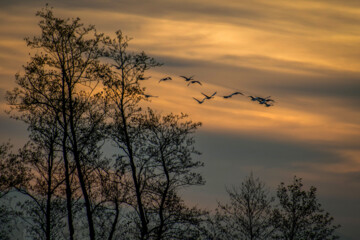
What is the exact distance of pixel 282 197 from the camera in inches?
1919

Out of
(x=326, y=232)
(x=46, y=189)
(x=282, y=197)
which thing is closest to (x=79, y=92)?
(x=46, y=189)

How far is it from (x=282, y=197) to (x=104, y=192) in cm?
2160

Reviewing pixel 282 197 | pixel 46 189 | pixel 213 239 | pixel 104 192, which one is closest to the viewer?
pixel 104 192

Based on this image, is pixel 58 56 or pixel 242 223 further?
pixel 242 223

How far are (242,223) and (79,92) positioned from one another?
23706mm

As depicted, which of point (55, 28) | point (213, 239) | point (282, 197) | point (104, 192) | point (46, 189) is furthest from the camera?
point (282, 197)

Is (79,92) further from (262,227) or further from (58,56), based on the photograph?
(262,227)

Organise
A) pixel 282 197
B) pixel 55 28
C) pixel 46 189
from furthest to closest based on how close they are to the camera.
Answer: pixel 282 197 → pixel 46 189 → pixel 55 28

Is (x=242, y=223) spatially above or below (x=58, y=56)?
below

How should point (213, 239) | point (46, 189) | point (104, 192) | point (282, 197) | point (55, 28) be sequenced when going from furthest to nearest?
point (282, 197)
point (213, 239)
point (46, 189)
point (104, 192)
point (55, 28)

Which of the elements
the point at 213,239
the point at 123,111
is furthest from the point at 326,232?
the point at 123,111

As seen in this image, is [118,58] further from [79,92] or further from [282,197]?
[282,197]

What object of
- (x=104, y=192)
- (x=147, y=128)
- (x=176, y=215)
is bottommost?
(x=176, y=215)

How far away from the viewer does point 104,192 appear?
110ft
